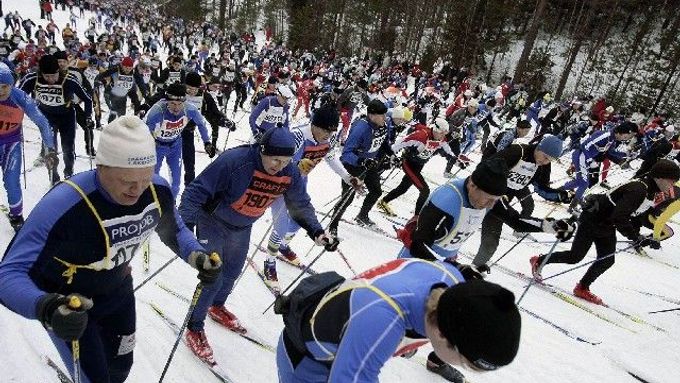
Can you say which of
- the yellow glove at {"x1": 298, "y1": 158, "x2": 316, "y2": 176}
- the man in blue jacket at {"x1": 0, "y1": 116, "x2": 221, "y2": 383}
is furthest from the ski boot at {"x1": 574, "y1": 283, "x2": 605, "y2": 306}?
the man in blue jacket at {"x1": 0, "y1": 116, "x2": 221, "y2": 383}

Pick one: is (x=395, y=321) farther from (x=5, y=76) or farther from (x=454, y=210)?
(x=5, y=76)

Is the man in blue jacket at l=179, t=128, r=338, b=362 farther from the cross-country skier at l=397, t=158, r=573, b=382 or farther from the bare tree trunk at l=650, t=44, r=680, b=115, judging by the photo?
the bare tree trunk at l=650, t=44, r=680, b=115

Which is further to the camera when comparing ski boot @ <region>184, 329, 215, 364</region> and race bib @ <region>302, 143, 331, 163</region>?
race bib @ <region>302, 143, 331, 163</region>

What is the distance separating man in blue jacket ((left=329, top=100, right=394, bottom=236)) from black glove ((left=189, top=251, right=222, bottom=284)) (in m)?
3.76

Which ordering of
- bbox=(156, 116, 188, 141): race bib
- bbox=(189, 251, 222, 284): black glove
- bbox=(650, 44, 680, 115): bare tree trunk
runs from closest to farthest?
bbox=(189, 251, 222, 284): black glove
bbox=(156, 116, 188, 141): race bib
bbox=(650, 44, 680, 115): bare tree trunk

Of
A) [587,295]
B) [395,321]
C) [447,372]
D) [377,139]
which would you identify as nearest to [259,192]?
[395,321]

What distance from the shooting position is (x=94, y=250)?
6.98 feet

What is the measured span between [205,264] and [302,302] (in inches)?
30.2

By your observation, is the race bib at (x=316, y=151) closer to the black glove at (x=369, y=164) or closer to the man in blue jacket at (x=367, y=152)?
the man in blue jacket at (x=367, y=152)

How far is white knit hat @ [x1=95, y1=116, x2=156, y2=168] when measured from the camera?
2.05 metres

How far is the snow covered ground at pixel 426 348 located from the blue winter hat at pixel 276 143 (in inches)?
71.9

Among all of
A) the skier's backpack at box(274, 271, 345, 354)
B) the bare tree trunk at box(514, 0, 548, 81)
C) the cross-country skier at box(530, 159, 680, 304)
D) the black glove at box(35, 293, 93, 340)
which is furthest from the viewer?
the bare tree trunk at box(514, 0, 548, 81)

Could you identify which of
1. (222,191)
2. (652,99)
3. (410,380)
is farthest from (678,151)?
(652,99)

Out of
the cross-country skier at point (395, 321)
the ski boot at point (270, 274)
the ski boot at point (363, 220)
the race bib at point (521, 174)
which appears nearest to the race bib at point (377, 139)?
the ski boot at point (363, 220)
